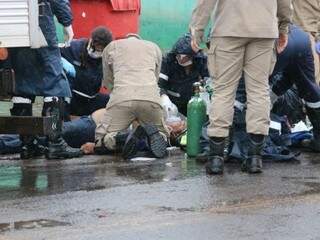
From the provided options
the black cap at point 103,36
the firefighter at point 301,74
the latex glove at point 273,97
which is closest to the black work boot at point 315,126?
the firefighter at point 301,74

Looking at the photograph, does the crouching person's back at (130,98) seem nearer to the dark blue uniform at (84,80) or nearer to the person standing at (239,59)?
the dark blue uniform at (84,80)

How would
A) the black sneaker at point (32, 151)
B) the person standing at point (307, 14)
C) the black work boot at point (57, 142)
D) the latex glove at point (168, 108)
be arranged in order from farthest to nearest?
1. the person standing at point (307, 14)
2. the latex glove at point (168, 108)
3. the black sneaker at point (32, 151)
4. the black work boot at point (57, 142)

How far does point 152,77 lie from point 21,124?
1715mm

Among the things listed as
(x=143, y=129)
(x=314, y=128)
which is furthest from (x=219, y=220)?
(x=314, y=128)

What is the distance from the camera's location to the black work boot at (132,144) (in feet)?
21.9

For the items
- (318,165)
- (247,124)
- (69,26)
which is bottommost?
(318,165)

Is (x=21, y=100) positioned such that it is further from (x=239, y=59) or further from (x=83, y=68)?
(x=239, y=59)

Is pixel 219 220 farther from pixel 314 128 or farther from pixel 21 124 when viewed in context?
pixel 314 128

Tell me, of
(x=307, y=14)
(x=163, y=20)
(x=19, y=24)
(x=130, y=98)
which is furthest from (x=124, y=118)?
(x=163, y=20)

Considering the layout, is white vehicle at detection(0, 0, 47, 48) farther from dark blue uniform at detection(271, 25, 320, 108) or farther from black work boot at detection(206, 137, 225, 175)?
dark blue uniform at detection(271, 25, 320, 108)

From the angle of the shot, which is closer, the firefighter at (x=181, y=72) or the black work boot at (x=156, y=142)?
the black work boot at (x=156, y=142)

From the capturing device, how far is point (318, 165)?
637cm

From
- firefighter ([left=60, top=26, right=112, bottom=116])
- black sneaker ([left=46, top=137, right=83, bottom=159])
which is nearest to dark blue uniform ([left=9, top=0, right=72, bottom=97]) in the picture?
black sneaker ([left=46, top=137, right=83, bottom=159])

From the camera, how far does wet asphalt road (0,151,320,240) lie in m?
4.21
